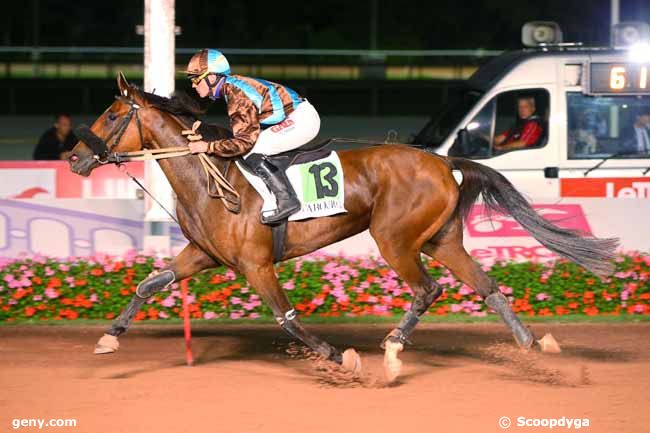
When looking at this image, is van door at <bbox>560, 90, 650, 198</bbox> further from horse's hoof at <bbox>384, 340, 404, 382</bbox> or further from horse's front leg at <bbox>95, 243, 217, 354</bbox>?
horse's front leg at <bbox>95, 243, 217, 354</bbox>

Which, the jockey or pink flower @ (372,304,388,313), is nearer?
the jockey

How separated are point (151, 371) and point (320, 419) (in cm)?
161

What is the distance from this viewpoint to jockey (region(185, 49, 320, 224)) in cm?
713

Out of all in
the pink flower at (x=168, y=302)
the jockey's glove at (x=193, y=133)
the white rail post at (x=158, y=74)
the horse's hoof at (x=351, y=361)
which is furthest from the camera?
the white rail post at (x=158, y=74)

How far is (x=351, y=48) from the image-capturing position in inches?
1539

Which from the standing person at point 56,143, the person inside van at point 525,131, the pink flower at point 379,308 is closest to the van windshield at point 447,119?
the person inside van at point 525,131

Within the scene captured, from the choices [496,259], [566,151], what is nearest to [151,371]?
[496,259]

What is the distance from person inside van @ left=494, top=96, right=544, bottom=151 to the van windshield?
0.42m

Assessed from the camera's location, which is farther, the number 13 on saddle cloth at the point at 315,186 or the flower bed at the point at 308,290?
the flower bed at the point at 308,290

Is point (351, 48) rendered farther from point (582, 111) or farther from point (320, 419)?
point (320, 419)

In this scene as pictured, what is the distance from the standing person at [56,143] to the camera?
14.3m

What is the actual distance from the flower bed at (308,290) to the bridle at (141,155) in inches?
87.9
